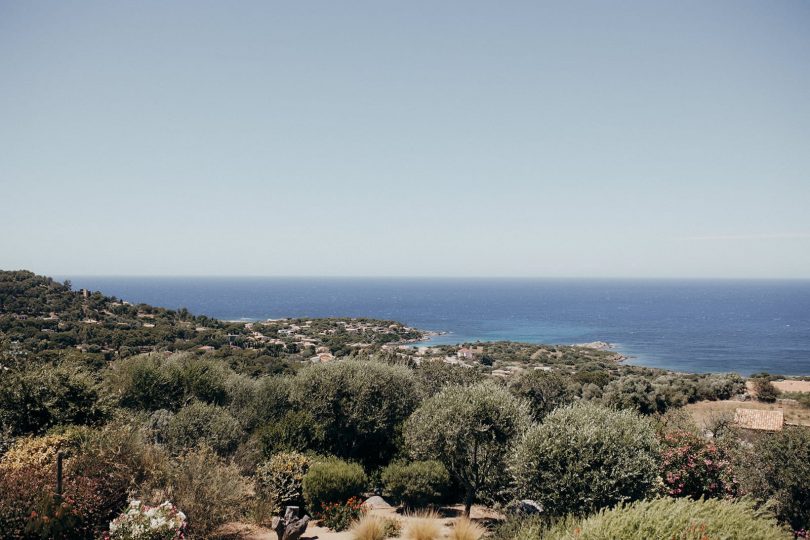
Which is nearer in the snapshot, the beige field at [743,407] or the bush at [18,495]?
the bush at [18,495]

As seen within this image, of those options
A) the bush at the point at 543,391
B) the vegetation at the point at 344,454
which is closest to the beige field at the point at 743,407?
the bush at the point at 543,391

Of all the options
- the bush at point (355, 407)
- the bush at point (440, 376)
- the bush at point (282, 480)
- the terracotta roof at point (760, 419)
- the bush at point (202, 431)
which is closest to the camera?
the bush at point (282, 480)

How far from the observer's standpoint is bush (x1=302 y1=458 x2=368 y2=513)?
14.4m

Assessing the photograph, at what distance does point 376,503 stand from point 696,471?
9898 mm

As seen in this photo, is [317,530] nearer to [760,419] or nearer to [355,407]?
[355,407]

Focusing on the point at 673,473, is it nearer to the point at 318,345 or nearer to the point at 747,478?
the point at 747,478

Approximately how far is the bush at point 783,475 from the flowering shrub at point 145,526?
14273 millimetres

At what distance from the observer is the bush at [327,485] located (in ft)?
47.3

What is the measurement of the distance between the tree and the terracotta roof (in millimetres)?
19559

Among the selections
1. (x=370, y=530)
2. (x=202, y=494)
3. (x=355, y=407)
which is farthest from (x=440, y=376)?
(x=202, y=494)

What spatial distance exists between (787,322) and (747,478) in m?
173

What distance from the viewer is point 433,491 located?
15.7 meters

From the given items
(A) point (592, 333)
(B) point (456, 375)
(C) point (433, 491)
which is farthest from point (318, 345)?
(A) point (592, 333)

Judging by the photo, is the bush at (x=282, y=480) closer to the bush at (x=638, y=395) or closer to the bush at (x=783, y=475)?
the bush at (x=783, y=475)
